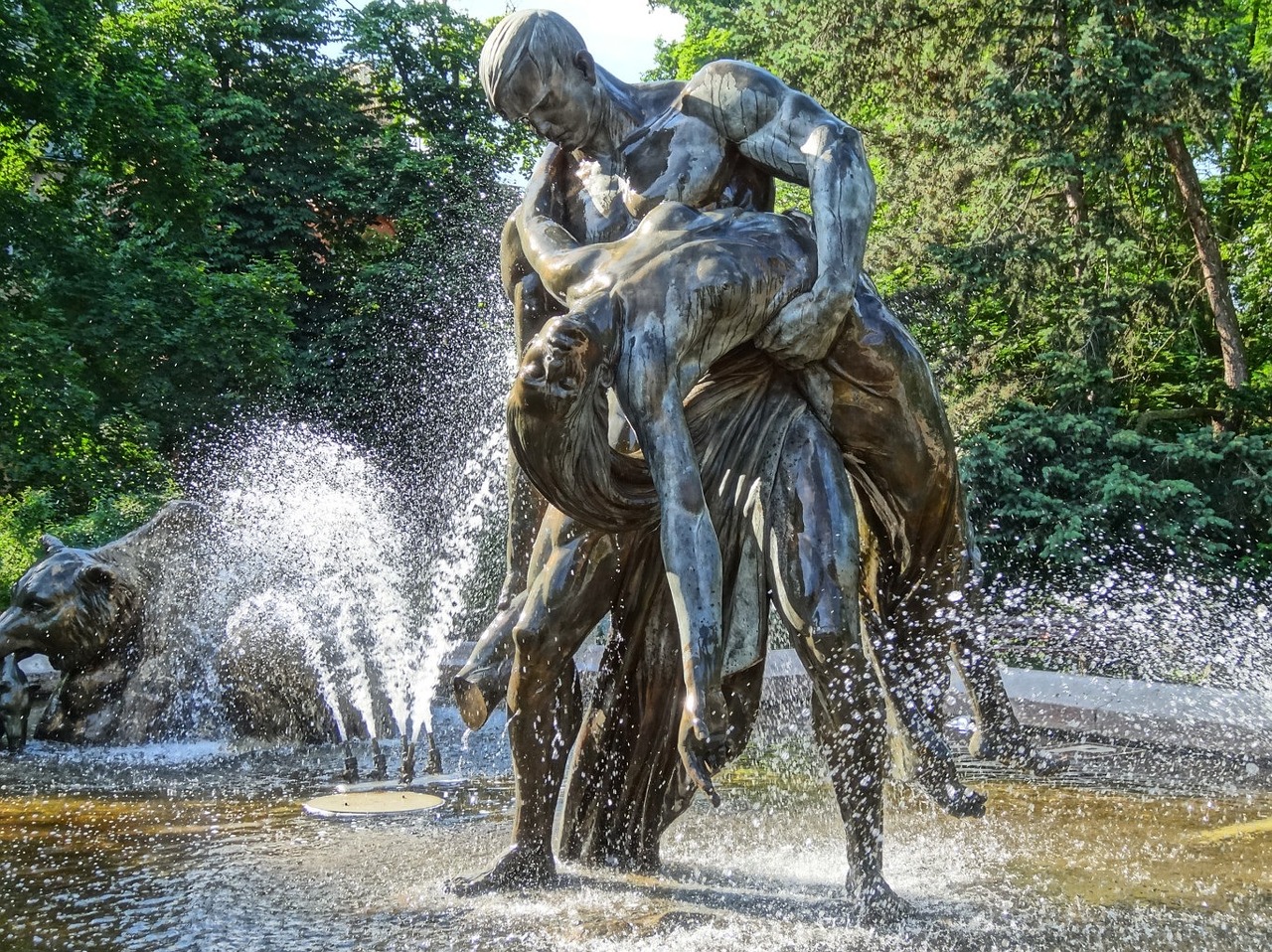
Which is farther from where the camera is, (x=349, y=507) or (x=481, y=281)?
(x=481, y=281)

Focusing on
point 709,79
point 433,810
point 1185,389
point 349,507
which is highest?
point 1185,389

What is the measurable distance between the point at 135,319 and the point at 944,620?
16.8 meters

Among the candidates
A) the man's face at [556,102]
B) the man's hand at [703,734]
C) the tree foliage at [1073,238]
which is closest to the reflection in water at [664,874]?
the man's hand at [703,734]

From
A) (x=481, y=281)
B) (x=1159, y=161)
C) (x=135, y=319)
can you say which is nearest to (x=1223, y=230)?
(x=1159, y=161)

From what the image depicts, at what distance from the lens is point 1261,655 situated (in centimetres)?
1047

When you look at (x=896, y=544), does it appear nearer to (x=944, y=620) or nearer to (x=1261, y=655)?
(x=944, y=620)

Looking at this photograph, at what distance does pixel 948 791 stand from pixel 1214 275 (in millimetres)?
14913

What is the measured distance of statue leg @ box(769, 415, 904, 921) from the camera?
140 inches

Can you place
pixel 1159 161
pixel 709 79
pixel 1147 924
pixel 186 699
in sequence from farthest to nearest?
pixel 1159 161
pixel 186 699
pixel 709 79
pixel 1147 924

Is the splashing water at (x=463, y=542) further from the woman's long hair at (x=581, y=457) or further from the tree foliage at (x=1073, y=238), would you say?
the woman's long hair at (x=581, y=457)

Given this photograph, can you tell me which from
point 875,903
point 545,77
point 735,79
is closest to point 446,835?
point 875,903

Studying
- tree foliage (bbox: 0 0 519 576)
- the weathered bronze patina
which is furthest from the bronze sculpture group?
tree foliage (bbox: 0 0 519 576)

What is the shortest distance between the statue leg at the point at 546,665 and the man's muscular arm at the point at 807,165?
33.0 inches

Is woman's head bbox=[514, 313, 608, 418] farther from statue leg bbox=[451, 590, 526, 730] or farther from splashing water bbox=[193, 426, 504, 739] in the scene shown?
splashing water bbox=[193, 426, 504, 739]
